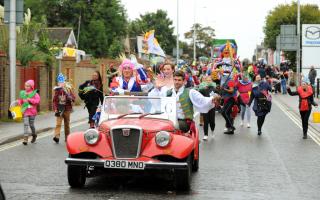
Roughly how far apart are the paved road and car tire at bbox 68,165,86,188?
0.15m

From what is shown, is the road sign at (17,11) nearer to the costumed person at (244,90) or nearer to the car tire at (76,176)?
the costumed person at (244,90)

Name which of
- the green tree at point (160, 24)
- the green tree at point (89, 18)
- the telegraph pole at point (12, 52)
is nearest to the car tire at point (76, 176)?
the telegraph pole at point (12, 52)

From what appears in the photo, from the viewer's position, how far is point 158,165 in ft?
32.5

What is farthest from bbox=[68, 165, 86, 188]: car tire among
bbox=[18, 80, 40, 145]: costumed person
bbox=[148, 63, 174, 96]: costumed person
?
bbox=[18, 80, 40, 145]: costumed person

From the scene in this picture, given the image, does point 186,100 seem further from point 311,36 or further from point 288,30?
point 288,30

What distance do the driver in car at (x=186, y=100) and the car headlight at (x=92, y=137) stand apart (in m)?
2.00

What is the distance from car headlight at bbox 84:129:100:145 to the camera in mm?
10211

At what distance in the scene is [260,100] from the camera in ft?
67.8

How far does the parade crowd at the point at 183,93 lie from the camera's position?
40.0ft

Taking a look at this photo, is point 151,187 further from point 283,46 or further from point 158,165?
point 283,46

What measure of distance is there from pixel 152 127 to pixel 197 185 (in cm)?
129

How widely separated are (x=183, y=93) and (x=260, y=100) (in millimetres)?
8750

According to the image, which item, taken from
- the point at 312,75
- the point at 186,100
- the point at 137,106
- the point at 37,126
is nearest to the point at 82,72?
the point at 312,75

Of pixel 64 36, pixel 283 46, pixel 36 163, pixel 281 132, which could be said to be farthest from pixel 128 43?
pixel 36 163
